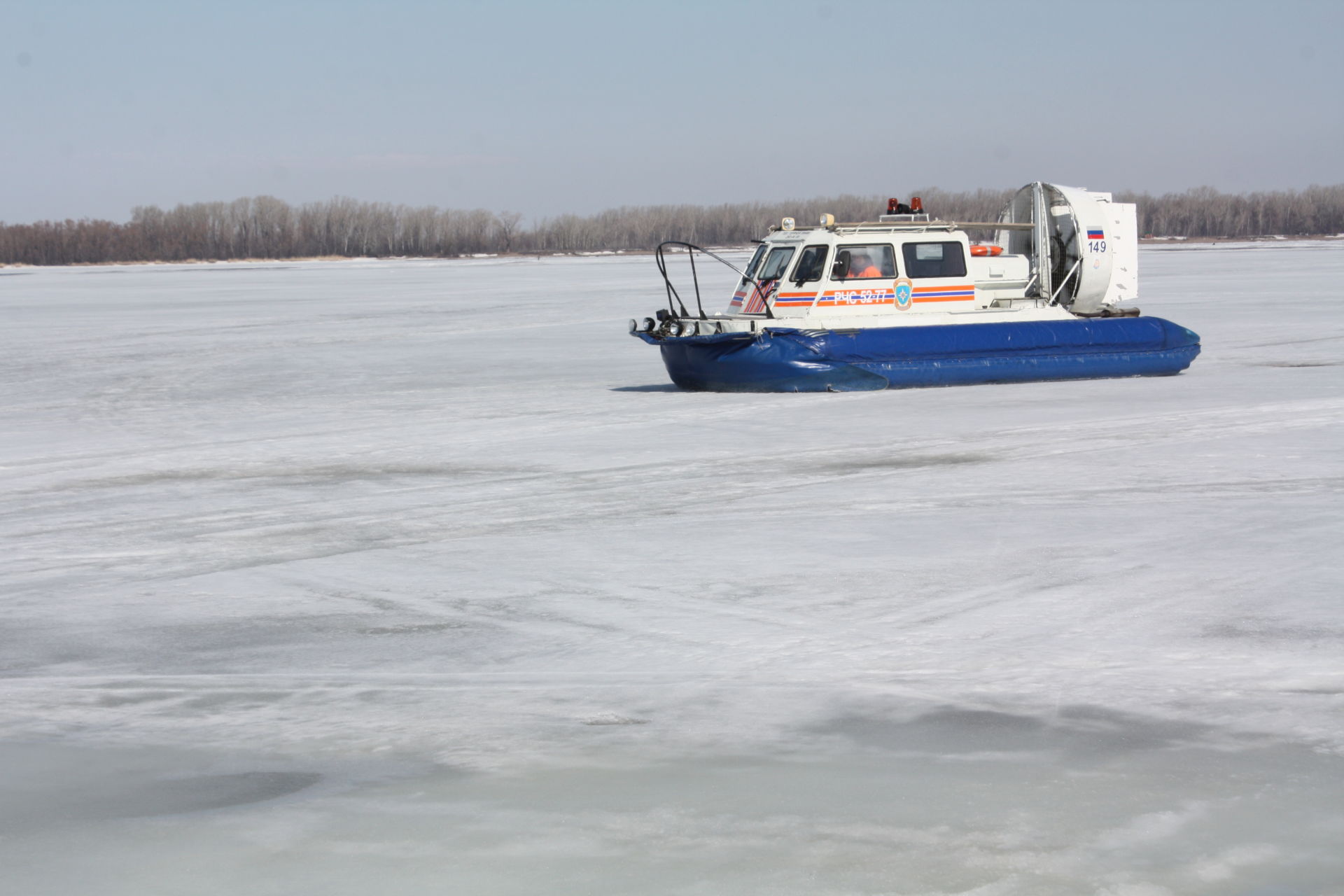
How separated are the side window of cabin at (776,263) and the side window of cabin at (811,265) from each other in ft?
0.44

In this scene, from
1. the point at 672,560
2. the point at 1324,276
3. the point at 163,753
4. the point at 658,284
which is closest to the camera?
the point at 163,753

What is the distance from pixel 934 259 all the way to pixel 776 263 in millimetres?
1528

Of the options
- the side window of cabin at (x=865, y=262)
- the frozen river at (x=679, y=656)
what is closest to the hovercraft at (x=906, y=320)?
the side window of cabin at (x=865, y=262)

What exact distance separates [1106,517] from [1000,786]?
12.4ft

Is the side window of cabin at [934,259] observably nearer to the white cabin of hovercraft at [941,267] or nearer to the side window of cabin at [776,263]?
the white cabin of hovercraft at [941,267]

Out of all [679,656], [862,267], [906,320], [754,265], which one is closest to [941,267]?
[906,320]

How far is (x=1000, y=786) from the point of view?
3.82 metres

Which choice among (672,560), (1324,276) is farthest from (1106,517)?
(1324,276)

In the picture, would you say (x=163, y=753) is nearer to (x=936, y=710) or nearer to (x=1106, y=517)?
(x=936, y=710)

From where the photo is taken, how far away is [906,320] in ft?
46.0

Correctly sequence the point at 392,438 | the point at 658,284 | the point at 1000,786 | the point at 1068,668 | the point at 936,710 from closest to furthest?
1. the point at 1000,786
2. the point at 936,710
3. the point at 1068,668
4. the point at 392,438
5. the point at 658,284

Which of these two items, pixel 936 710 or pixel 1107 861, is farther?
pixel 936 710

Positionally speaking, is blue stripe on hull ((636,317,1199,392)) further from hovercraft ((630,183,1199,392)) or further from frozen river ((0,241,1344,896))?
frozen river ((0,241,1344,896))

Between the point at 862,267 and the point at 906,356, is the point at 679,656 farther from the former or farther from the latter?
the point at 862,267
